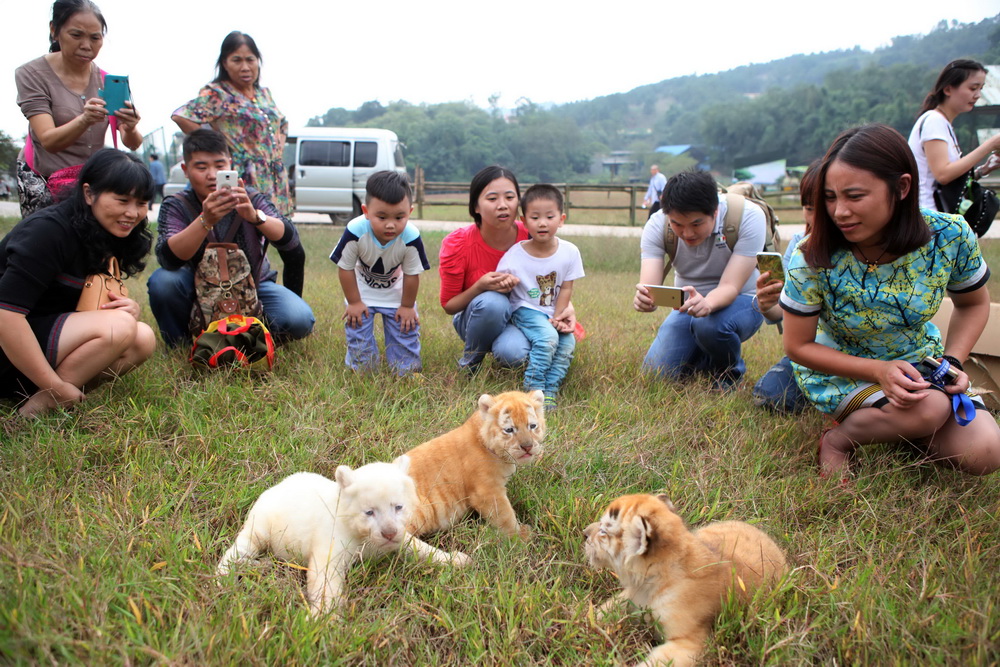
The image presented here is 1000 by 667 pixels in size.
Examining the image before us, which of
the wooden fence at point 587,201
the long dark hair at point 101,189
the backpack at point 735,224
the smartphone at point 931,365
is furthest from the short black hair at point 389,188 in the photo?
the wooden fence at point 587,201

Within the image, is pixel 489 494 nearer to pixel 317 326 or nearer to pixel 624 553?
pixel 624 553

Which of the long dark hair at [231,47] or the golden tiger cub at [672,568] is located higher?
the long dark hair at [231,47]

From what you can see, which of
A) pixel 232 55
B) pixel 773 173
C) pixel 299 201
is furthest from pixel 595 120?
pixel 232 55

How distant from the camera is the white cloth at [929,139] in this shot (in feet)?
15.2

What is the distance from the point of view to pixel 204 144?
3973 mm

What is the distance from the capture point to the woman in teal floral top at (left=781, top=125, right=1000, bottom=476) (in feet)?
8.67

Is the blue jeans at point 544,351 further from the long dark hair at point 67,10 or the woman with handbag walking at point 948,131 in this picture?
the long dark hair at point 67,10

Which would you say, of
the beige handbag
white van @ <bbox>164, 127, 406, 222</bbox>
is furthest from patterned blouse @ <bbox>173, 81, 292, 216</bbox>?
white van @ <bbox>164, 127, 406, 222</bbox>

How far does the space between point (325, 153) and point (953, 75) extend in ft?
60.1

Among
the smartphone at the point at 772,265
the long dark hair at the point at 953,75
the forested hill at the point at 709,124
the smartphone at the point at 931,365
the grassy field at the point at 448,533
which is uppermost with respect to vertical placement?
the forested hill at the point at 709,124

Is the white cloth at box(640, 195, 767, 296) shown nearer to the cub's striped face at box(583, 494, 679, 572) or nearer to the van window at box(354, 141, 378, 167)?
the cub's striped face at box(583, 494, 679, 572)

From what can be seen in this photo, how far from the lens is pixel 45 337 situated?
3219 millimetres

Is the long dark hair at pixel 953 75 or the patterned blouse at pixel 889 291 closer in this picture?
the patterned blouse at pixel 889 291

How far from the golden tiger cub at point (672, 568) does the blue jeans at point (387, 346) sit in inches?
85.7
